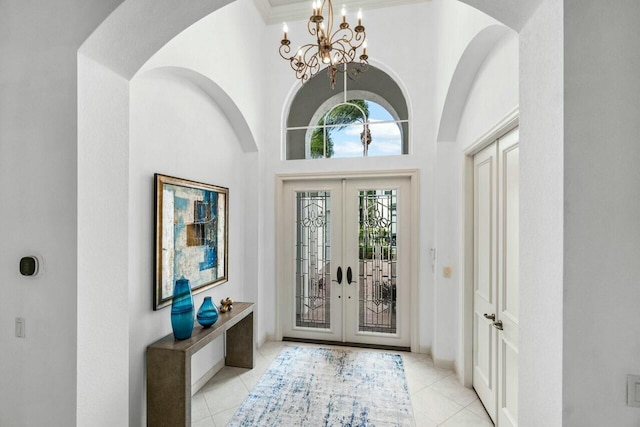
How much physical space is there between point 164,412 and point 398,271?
2.52 metres

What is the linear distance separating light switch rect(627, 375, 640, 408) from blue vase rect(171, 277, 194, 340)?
87.4 inches

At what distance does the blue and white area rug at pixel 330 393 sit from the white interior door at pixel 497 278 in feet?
2.12

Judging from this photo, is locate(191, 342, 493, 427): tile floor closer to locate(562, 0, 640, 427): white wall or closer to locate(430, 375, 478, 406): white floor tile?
locate(430, 375, 478, 406): white floor tile

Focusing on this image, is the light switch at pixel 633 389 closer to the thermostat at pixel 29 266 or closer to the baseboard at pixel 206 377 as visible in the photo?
the thermostat at pixel 29 266

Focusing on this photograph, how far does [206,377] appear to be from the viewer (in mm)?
2922

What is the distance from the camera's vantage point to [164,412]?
6.84 ft

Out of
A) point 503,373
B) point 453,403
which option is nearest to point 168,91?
point 503,373

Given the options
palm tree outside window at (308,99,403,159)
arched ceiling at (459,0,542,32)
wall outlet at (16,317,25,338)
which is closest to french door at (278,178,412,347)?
palm tree outside window at (308,99,403,159)

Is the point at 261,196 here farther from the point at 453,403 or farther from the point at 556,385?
the point at 556,385

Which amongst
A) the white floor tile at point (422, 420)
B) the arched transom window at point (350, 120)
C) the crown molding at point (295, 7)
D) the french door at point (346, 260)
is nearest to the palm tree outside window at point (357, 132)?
the arched transom window at point (350, 120)

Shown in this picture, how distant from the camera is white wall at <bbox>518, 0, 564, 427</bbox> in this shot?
37.5 inches

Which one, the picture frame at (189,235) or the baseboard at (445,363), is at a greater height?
the picture frame at (189,235)

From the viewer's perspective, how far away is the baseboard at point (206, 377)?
273 cm

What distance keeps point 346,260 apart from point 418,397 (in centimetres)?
154
